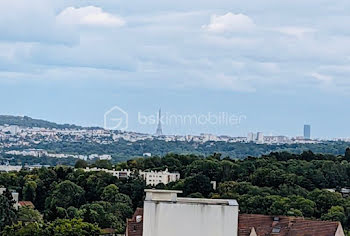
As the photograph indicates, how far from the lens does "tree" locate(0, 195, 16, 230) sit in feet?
177

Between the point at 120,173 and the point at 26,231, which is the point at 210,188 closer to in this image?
the point at 120,173

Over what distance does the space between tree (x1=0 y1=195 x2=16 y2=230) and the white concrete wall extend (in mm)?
41630

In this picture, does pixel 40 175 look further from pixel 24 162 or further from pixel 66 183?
pixel 24 162

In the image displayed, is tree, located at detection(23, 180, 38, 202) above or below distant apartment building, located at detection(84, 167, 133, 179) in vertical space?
below

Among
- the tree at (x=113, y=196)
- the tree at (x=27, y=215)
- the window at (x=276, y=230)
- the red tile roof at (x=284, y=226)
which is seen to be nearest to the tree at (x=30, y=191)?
the tree at (x=113, y=196)

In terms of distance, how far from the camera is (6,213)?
55.3 m

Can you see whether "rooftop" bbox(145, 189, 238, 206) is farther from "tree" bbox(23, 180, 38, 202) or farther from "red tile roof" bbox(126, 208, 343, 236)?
"tree" bbox(23, 180, 38, 202)

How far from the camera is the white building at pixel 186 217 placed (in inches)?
474

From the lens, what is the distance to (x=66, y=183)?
75250 millimetres

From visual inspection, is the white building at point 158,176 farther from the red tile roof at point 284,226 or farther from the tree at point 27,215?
the red tile roof at point 284,226

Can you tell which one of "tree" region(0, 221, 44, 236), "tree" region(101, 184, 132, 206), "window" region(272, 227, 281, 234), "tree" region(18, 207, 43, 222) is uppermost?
"window" region(272, 227, 281, 234)

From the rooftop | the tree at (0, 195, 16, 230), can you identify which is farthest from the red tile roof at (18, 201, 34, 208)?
the rooftop

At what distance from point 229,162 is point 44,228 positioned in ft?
130

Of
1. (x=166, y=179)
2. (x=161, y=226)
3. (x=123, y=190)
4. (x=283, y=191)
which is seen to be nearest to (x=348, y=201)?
(x=283, y=191)
